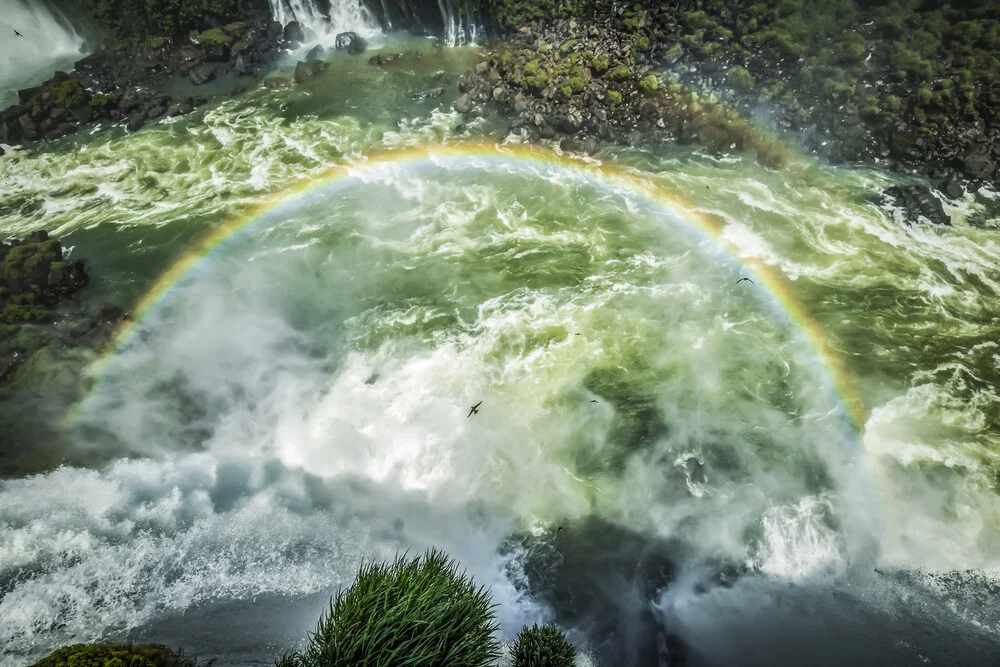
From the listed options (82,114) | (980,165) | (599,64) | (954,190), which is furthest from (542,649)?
(82,114)

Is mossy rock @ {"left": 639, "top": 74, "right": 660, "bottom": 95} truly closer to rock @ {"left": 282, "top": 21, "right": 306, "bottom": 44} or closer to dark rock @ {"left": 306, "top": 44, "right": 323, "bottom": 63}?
dark rock @ {"left": 306, "top": 44, "right": 323, "bottom": 63}

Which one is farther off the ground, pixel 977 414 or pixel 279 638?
pixel 279 638

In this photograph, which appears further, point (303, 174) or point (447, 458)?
point (303, 174)

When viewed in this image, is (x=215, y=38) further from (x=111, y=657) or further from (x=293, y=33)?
(x=111, y=657)

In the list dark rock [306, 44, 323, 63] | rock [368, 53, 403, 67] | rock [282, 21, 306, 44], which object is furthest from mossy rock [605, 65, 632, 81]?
rock [282, 21, 306, 44]

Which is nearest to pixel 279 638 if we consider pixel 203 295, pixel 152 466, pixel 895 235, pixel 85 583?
pixel 85 583

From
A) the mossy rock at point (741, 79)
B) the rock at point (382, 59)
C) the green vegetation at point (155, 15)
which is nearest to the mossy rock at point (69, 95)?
the green vegetation at point (155, 15)

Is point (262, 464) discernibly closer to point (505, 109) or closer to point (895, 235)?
point (505, 109)
